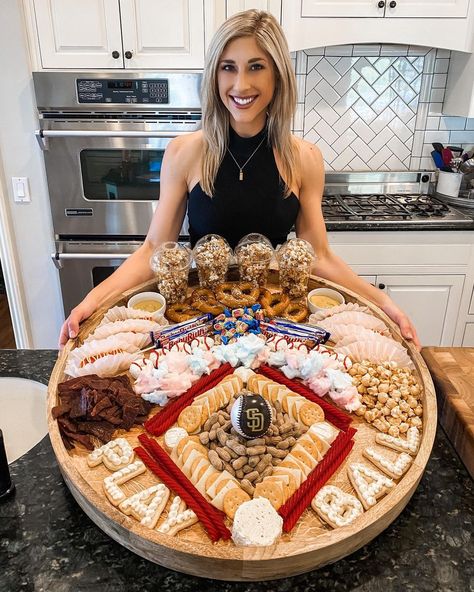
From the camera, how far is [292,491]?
90cm

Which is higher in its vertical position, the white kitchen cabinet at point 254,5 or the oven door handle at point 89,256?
the white kitchen cabinet at point 254,5


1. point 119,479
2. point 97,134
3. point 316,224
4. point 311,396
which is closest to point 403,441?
point 311,396

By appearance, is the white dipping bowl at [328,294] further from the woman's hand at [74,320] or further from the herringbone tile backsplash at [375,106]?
the herringbone tile backsplash at [375,106]

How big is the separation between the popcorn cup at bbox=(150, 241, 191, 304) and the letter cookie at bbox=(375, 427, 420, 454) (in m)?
0.74

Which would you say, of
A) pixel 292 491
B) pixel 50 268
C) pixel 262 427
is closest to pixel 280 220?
pixel 262 427

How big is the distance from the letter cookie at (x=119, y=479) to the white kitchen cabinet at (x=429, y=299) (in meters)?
2.10

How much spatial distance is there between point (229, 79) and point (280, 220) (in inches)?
20.1

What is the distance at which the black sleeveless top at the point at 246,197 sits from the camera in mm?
1772

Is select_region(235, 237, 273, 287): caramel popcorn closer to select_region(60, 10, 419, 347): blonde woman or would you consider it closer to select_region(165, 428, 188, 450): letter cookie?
select_region(60, 10, 419, 347): blonde woman

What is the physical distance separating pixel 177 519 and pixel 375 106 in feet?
9.44

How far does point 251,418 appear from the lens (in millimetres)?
970

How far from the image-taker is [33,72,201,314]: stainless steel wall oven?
248cm

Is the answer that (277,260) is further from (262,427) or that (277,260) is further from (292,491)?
(292,491)

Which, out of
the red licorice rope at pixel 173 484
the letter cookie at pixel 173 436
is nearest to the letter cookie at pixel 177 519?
the red licorice rope at pixel 173 484
